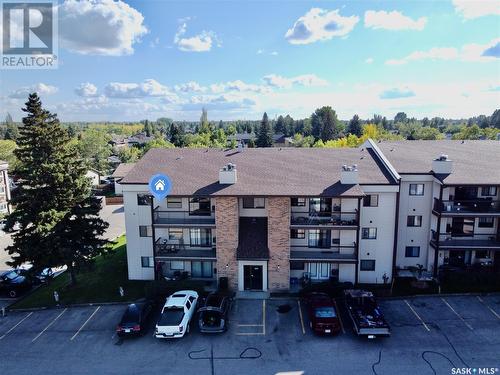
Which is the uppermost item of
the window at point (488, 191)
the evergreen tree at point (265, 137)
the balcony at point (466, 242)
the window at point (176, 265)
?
the evergreen tree at point (265, 137)

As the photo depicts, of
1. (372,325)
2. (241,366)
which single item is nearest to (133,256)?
(241,366)

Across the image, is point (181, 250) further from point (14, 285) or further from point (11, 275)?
point (11, 275)

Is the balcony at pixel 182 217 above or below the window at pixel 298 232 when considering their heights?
above

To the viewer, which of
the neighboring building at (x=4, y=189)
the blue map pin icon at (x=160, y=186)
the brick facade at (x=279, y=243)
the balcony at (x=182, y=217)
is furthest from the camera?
the neighboring building at (x=4, y=189)

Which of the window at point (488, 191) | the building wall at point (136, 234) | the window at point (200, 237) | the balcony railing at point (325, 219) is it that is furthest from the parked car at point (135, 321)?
the window at point (488, 191)

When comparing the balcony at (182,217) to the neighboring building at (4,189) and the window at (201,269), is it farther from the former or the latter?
the neighboring building at (4,189)

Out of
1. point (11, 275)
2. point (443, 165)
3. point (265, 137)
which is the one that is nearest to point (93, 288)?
point (11, 275)

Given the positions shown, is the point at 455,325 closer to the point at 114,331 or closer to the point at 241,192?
the point at 241,192

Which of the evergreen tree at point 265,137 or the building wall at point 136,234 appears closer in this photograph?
the building wall at point 136,234
